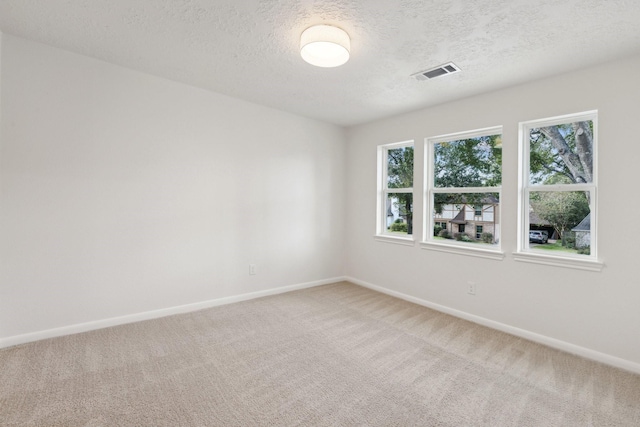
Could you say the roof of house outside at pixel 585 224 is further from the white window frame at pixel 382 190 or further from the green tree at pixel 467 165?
the white window frame at pixel 382 190

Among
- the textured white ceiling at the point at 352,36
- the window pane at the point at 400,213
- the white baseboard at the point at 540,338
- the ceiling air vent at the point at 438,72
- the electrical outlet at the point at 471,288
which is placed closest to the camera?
the textured white ceiling at the point at 352,36

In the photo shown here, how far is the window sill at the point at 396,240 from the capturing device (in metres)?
3.96

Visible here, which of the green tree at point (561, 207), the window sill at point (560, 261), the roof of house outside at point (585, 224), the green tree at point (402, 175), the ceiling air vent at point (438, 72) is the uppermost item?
the ceiling air vent at point (438, 72)

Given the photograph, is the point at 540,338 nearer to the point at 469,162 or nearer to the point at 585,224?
the point at 585,224

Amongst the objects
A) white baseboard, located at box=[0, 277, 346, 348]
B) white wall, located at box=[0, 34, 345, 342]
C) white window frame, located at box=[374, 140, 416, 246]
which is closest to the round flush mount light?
white wall, located at box=[0, 34, 345, 342]

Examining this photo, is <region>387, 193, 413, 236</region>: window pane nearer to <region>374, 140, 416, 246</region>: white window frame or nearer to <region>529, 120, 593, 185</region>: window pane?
<region>374, 140, 416, 246</region>: white window frame

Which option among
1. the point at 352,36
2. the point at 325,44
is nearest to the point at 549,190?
the point at 352,36

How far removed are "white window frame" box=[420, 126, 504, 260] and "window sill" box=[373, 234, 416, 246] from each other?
18 centimetres

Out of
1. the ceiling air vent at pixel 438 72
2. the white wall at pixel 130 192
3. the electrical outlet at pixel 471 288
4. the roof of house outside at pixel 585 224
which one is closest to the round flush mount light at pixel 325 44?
the ceiling air vent at pixel 438 72

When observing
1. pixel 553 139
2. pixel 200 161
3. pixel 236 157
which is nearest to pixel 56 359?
pixel 200 161

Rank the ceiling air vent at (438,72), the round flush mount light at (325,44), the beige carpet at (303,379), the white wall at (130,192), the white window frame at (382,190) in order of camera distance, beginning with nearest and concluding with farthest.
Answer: the beige carpet at (303,379)
the round flush mount light at (325,44)
the white wall at (130,192)
the ceiling air vent at (438,72)
the white window frame at (382,190)

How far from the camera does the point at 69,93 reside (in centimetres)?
268

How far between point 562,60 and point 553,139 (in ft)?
2.39

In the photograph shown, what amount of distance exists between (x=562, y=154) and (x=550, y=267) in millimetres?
1078
